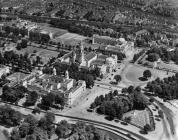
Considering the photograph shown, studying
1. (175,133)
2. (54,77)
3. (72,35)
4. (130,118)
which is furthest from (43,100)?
(72,35)

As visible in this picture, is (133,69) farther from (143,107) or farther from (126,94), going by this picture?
(143,107)

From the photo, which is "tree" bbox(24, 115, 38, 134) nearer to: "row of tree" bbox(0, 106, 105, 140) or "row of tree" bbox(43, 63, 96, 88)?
"row of tree" bbox(0, 106, 105, 140)

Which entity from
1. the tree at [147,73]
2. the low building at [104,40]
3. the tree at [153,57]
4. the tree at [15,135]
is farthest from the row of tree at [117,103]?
the low building at [104,40]

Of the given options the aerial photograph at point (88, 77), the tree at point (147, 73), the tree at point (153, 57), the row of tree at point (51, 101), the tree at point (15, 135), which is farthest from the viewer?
the tree at point (153, 57)

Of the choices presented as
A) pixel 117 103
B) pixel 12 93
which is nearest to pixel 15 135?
pixel 12 93

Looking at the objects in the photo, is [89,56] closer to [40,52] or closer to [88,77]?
[88,77]

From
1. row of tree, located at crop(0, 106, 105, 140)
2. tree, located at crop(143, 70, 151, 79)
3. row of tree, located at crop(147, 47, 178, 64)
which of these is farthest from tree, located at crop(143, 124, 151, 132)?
row of tree, located at crop(147, 47, 178, 64)

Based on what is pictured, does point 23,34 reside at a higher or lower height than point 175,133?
higher

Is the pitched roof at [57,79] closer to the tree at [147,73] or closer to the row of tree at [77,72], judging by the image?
the row of tree at [77,72]

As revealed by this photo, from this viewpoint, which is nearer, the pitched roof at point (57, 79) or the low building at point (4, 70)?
the pitched roof at point (57, 79)
